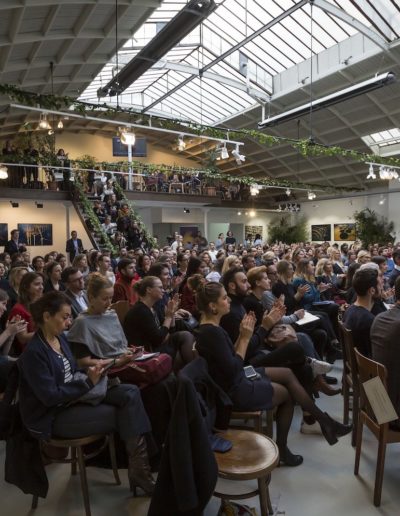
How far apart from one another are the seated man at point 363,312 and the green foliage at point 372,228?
16672mm

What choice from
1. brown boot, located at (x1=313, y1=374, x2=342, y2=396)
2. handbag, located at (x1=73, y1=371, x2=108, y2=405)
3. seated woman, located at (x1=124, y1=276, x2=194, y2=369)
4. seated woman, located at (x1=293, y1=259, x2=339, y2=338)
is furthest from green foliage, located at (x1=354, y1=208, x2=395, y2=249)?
handbag, located at (x1=73, y1=371, x2=108, y2=405)

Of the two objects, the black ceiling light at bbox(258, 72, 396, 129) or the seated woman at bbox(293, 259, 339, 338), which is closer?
the seated woman at bbox(293, 259, 339, 338)

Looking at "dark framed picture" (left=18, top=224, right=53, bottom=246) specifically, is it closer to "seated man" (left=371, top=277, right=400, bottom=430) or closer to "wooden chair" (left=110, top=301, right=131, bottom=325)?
"wooden chair" (left=110, top=301, right=131, bottom=325)

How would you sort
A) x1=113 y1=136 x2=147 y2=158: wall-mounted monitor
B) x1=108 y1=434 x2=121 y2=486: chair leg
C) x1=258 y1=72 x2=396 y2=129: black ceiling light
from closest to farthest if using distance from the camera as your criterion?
x1=108 y1=434 x2=121 y2=486: chair leg → x1=258 y1=72 x2=396 y2=129: black ceiling light → x1=113 y1=136 x2=147 y2=158: wall-mounted monitor

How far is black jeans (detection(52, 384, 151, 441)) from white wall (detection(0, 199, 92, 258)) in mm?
13878

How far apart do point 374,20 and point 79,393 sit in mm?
11741

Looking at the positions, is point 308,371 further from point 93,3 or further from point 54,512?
point 93,3

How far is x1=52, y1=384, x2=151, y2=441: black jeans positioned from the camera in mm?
2316

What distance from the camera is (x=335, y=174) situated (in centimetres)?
2005

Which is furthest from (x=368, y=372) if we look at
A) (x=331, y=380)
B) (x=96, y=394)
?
(x=331, y=380)

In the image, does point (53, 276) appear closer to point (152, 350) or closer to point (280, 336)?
point (152, 350)

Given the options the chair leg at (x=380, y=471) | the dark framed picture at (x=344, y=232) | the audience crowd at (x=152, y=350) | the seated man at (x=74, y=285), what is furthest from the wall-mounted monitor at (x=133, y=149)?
the chair leg at (x=380, y=471)

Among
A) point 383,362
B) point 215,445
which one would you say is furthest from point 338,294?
point 215,445

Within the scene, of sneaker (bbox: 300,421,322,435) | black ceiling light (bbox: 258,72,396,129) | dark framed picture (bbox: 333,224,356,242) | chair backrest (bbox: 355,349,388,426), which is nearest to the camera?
chair backrest (bbox: 355,349,388,426)
